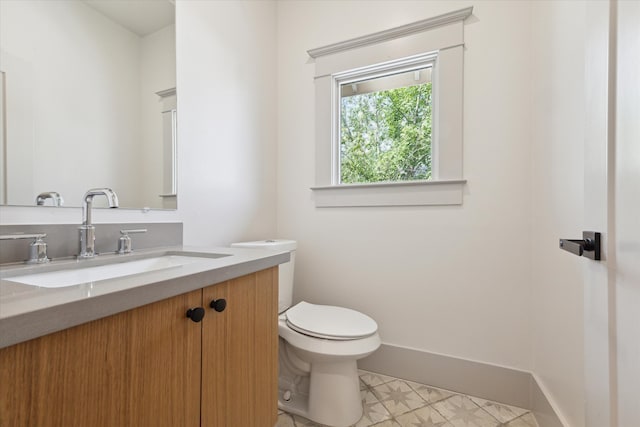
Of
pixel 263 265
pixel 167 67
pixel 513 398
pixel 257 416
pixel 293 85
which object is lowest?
pixel 513 398

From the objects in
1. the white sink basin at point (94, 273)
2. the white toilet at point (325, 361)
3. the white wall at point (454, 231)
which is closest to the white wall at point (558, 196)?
the white wall at point (454, 231)

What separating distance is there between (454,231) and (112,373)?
1.53 m

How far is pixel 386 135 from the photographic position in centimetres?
179

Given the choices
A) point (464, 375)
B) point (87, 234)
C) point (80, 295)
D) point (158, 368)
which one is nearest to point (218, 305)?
point (158, 368)

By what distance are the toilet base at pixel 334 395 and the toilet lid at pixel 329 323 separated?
0.48ft

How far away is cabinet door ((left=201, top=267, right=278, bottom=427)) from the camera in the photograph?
70cm

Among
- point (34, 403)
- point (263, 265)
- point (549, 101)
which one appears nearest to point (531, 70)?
point (549, 101)

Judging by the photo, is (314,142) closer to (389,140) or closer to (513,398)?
(389,140)

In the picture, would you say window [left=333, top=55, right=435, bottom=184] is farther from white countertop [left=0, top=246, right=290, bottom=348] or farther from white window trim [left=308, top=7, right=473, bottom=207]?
white countertop [left=0, top=246, right=290, bottom=348]

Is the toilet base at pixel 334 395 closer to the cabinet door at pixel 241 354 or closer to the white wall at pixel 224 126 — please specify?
the cabinet door at pixel 241 354

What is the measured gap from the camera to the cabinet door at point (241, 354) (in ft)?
2.31

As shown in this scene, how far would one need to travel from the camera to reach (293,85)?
6.40 feet

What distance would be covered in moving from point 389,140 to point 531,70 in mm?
765

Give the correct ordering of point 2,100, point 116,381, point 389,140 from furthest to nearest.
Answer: point 389,140
point 2,100
point 116,381
